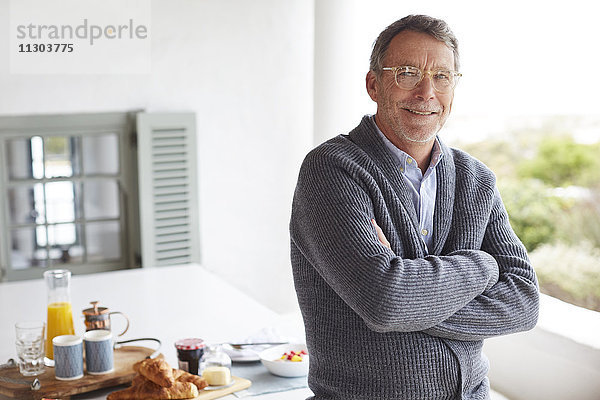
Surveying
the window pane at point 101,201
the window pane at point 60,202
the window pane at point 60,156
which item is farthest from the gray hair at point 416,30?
the window pane at point 101,201

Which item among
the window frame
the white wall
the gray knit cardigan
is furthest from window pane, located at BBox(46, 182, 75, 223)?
the gray knit cardigan

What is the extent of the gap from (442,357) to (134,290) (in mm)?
1734

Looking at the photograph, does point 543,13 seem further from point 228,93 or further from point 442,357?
point 442,357

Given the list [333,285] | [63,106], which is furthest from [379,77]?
[63,106]

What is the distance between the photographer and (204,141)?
4445 millimetres

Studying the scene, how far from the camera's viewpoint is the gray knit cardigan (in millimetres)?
1623

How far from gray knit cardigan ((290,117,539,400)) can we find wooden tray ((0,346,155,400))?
58 cm

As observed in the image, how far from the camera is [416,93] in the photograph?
1765 millimetres

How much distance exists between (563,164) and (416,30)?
30.1ft

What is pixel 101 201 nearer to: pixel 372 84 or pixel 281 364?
A: pixel 281 364

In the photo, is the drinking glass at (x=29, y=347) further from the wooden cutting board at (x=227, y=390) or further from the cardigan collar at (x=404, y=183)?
the cardigan collar at (x=404, y=183)

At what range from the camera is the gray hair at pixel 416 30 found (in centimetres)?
177

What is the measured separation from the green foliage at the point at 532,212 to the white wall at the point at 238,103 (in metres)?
5.47

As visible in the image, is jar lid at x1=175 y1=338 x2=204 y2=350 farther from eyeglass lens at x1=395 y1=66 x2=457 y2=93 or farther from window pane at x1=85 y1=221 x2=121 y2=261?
window pane at x1=85 y1=221 x2=121 y2=261
